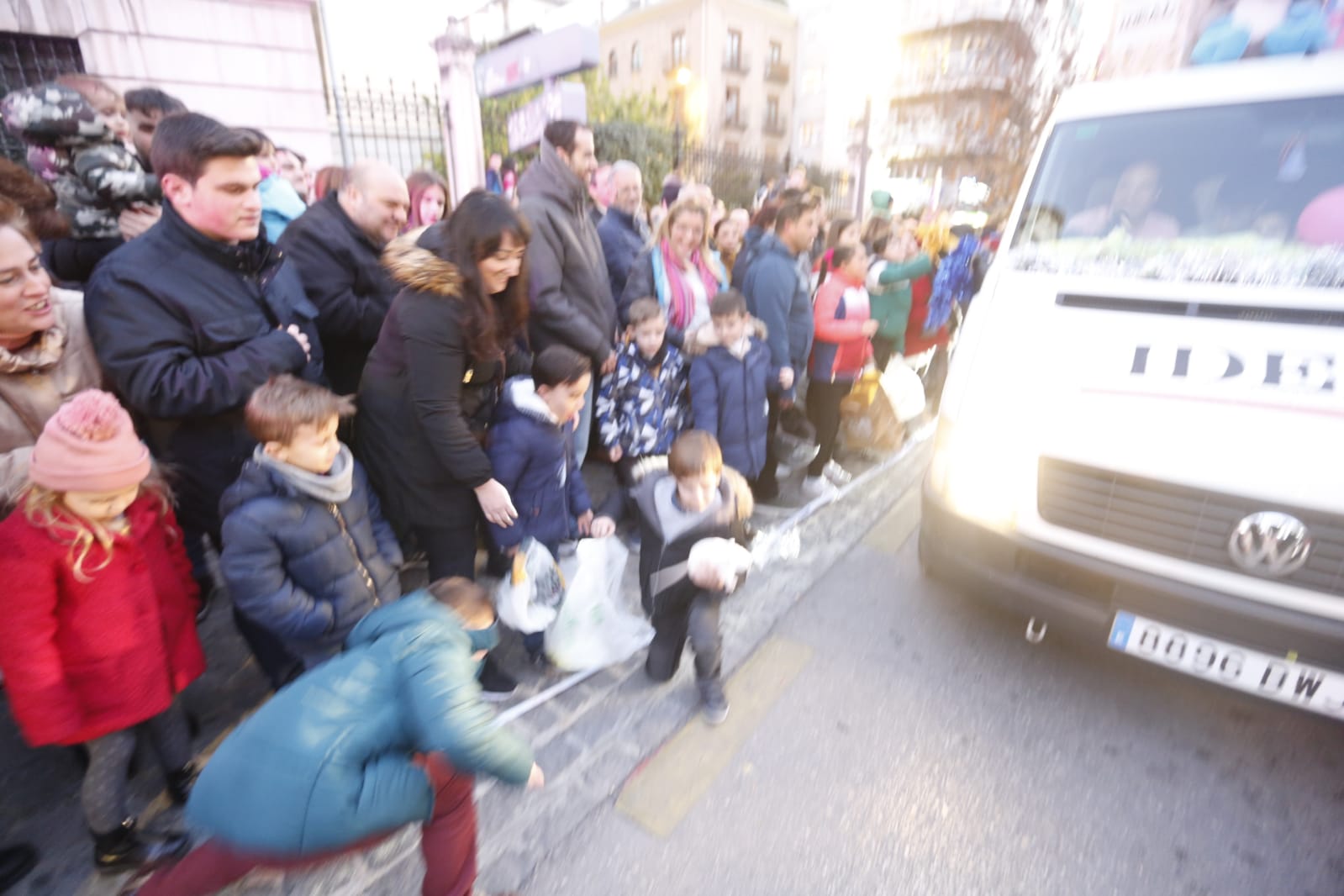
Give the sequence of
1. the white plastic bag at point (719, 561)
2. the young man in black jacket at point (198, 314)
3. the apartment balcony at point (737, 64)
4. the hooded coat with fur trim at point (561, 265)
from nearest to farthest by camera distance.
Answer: the young man in black jacket at point (198, 314)
the white plastic bag at point (719, 561)
the hooded coat with fur trim at point (561, 265)
the apartment balcony at point (737, 64)

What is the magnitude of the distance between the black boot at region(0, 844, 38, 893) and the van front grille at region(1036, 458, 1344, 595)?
3.39 metres

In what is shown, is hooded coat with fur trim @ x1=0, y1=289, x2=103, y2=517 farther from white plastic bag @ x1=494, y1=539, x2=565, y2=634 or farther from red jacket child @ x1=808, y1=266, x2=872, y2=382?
red jacket child @ x1=808, y1=266, x2=872, y2=382

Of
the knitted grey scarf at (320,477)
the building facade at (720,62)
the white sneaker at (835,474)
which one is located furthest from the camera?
the building facade at (720,62)

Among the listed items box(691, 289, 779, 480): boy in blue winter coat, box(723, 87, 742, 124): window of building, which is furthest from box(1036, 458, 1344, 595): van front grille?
box(723, 87, 742, 124): window of building

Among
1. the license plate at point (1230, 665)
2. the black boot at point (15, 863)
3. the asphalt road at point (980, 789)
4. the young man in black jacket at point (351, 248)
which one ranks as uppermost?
the young man in black jacket at point (351, 248)

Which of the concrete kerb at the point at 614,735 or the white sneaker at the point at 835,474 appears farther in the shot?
the white sneaker at the point at 835,474

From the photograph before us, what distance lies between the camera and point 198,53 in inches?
303

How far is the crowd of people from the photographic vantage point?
152 cm

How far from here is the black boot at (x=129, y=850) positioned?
6.30ft

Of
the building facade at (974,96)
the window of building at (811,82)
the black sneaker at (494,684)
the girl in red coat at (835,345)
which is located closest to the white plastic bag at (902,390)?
the girl in red coat at (835,345)

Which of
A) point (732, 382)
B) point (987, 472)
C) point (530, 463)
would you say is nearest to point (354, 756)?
point (530, 463)

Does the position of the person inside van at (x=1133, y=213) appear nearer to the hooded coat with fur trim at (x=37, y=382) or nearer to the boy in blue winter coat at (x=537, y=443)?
the boy in blue winter coat at (x=537, y=443)

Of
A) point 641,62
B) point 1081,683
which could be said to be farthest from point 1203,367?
point 641,62

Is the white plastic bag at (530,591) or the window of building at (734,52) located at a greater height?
the window of building at (734,52)
